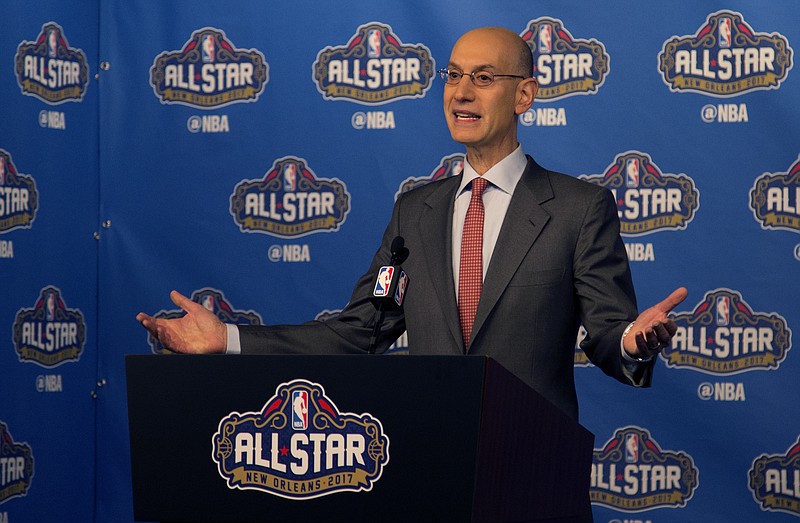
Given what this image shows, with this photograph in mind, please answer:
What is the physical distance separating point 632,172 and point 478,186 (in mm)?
1468

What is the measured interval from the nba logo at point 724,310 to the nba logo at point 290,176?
1622mm

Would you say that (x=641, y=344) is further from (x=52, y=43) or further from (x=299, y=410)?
(x=52, y=43)

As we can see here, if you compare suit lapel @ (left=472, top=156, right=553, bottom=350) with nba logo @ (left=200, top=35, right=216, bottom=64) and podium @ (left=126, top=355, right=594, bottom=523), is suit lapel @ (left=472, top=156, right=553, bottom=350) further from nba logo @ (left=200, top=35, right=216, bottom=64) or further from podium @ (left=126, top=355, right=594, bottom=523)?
nba logo @ (left=200, top=35, right=216, bottom=64)

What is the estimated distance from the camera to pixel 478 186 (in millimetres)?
2287

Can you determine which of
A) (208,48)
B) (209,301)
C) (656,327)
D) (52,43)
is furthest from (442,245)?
(52,43)

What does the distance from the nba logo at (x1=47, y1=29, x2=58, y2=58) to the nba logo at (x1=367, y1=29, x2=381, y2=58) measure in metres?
1.21

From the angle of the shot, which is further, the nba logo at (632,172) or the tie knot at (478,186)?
the nba logo at (632,172)

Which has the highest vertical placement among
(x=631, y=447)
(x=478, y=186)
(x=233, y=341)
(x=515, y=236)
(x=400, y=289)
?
(x=478, y=186)

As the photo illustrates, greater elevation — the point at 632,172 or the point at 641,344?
the point at 632,172

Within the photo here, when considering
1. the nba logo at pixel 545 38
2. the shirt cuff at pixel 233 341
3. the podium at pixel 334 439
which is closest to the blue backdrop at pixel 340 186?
the nba logo at pixel 545 38

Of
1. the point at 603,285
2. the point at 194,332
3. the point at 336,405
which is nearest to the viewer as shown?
the point at 336,405

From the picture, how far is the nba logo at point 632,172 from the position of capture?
11.8ft

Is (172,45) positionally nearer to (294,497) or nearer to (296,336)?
(296,336)

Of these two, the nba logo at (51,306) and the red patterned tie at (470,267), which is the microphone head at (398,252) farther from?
the nba logo at (51,306)
